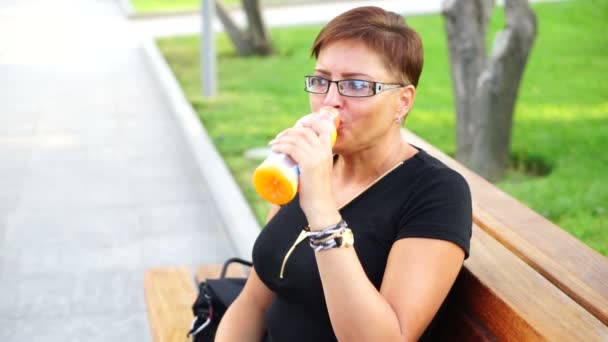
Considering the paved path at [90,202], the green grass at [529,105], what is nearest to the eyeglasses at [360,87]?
the paved path at [90,202]

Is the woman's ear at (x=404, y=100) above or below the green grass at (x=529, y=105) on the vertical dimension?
above

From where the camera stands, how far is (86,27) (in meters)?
16.1

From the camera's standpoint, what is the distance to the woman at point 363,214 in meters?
2.16

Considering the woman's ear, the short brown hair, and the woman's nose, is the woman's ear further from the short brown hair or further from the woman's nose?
the woman's nose

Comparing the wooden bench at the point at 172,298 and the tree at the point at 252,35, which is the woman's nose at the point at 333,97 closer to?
the wooden bench at the point at 172,298

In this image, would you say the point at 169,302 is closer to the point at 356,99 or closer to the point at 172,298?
the point at 172,298

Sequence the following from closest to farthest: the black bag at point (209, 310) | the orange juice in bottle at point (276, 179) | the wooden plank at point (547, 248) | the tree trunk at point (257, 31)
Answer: the orange juice in bottle at point (276, 179)
the wooden plank at point (547, 248)
the black bag at point (209, 310)
the tree trunk at point (257, 31)

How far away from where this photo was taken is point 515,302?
2.22m

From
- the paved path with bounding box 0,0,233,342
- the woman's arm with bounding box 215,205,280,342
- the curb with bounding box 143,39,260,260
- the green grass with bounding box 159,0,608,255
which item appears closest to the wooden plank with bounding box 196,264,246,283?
the paved path with bounding box 0,0,233,342

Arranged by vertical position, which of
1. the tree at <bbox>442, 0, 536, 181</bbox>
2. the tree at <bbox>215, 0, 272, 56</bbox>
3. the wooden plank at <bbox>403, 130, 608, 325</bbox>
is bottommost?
the tree at <bbox>215, 0, 272, 56</bbox>

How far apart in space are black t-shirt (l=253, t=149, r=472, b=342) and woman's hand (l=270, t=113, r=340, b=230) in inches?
9.4

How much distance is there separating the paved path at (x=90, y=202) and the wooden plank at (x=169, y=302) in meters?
0.64

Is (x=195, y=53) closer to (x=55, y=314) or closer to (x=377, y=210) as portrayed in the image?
(x=55, y=314)

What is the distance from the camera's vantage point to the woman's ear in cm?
249
